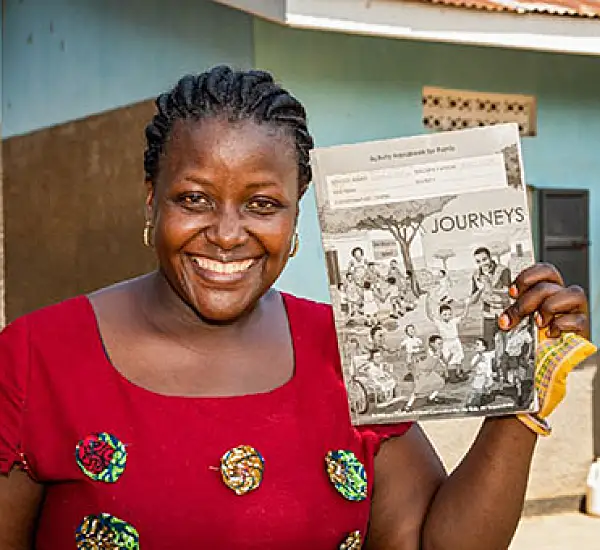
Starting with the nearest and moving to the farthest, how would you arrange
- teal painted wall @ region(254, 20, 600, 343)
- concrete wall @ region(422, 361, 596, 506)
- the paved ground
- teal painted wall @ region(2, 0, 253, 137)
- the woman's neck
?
the woman's neck < teal painted wall @ region(254, 20, 600, 343) < teal painted wall @ region(2, 0, 253, 137) < the paved ground < concrete wall @ region(422, 361, 596, 506)

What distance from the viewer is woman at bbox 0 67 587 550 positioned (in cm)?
190

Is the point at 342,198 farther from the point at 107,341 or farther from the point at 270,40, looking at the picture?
the point at 270,40

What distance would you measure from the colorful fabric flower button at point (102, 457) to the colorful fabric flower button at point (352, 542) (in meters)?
0.42

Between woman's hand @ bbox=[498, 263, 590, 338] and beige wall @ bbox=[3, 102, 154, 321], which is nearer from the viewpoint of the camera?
woman's hand @ bbox=[498, 263, 590, 338]

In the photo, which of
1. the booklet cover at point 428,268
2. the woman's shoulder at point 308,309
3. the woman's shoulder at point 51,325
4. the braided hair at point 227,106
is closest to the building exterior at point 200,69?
the woman's shoulder at point 308,309

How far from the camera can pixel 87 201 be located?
7316mm

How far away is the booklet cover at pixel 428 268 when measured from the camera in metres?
1.83

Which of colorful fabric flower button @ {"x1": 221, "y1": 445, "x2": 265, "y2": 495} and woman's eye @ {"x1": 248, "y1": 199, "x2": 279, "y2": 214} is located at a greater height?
woman's eye @ {"x1": 248, "y1": 199, "x2": 279, "y2": 214}

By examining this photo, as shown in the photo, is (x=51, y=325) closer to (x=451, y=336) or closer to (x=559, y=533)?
(x=451, y=336)

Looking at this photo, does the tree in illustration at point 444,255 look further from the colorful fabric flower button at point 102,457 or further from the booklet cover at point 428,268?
the colorful fabric flower button at point 102,457

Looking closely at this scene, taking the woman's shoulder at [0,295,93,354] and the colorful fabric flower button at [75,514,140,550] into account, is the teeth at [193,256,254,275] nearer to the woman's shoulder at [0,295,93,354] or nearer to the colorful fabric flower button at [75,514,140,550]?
the woman's shoulder at [0,295,93,354]

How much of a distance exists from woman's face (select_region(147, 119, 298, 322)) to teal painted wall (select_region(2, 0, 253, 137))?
13.4 feet

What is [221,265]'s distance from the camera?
1.93 m

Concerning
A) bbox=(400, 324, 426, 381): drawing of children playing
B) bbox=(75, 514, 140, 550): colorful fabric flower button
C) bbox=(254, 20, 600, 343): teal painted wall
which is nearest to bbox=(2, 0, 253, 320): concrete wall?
bbox=(254, 20, 600, 343): teal painted wall
